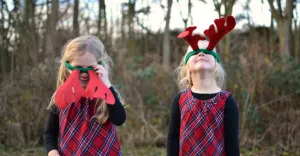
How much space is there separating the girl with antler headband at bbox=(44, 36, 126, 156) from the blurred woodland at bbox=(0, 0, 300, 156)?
4.04 meters

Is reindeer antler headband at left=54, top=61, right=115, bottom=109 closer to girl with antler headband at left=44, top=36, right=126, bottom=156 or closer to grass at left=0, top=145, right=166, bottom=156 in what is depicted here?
girl with antler headband at left=44, top=36, right=126, bottom=156

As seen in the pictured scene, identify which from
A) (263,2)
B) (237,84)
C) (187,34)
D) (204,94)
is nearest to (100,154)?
(204,94)

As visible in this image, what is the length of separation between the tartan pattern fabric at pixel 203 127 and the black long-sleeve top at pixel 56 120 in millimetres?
393

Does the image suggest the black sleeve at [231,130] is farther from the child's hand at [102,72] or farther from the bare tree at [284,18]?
the bare tree at [284,18]

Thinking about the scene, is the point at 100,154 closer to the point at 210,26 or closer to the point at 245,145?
the point at 210,26

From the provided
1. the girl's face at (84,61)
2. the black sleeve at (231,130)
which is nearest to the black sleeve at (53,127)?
the girl's face at (84,61)

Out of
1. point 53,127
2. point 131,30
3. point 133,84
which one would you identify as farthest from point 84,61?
point 131,30

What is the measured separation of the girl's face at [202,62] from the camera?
8.52 ft

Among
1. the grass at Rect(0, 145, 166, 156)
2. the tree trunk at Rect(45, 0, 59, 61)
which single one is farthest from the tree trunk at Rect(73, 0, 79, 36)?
the grass at Rect(0, 145, 166, 156)

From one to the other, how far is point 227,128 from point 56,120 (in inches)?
41.1

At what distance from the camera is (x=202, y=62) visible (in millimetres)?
2611

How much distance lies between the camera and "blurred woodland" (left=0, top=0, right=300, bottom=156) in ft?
22.1

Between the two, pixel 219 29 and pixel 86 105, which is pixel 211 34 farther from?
pixel 86 105

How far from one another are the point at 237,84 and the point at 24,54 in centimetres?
363
